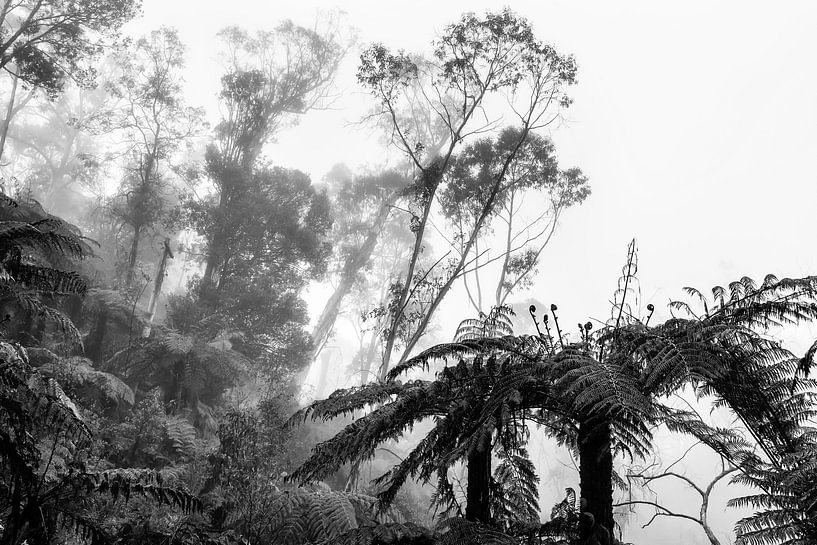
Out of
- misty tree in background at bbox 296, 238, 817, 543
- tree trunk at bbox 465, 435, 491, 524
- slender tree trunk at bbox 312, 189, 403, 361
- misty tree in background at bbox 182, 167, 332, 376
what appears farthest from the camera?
slender tree trunk at bbox 312, 189, 403, 361

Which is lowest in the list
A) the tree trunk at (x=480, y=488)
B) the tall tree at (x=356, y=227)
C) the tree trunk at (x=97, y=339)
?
the tree trunk at (x=480, y=488)

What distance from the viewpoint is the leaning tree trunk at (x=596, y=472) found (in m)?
2.34

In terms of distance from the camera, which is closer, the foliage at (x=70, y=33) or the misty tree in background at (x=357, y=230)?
the foliage at (x=70, y=33)

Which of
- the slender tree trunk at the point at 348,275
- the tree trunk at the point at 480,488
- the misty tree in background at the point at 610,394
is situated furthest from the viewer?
the slender tree trunk at the point at 348,275

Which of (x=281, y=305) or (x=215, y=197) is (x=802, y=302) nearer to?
(x=281, y=305)

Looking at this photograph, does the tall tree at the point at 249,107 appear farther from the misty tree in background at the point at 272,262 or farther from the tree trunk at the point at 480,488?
the tree trunk at the point at 480,488

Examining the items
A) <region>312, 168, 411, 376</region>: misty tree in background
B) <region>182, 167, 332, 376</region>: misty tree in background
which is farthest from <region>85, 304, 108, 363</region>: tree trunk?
<region>312, 168, 411, 376</region>: misty tree in background

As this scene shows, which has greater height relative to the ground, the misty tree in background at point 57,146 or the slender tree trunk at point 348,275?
the misty tree in background at point 57,146

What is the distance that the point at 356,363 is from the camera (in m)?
30.5

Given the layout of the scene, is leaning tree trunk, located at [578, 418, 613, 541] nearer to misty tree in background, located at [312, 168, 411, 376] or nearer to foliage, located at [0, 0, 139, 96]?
foliage, located at [0, 0, 139, 96]

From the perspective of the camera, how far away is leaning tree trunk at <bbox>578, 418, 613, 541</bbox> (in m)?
2.34

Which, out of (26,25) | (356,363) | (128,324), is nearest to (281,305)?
(128,324)

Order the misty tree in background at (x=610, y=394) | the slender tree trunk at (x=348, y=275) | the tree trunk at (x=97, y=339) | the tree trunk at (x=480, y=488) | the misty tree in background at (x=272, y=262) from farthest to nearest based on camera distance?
the slender tree trunk at (x=348, y=275)
the misty tree in background at (x=272, y=262)
the tree trunk at (x=97, y=339)
the tree trunk at (x=480, y=488)
the misty tree in background at (x=610, y=394)

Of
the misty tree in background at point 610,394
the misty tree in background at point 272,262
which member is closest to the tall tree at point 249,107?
the misty tree in background at point 272,262
